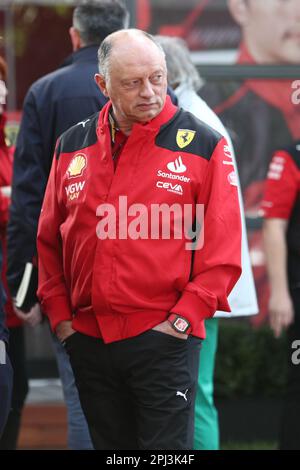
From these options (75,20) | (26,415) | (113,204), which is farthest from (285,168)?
(26,415)

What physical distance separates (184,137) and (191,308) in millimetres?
573

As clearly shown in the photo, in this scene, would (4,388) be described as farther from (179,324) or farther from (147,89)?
(147,89)

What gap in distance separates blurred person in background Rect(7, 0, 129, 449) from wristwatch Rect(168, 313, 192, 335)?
1.03m

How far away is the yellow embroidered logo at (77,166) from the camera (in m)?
3.79

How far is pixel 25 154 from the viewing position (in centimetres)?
448

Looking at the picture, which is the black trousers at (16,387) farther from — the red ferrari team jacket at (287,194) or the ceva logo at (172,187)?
the ceva logo at (172,187)

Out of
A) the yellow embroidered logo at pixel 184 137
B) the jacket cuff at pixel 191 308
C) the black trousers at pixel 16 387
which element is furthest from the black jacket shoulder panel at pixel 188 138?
the black trousers at pixel 16 387

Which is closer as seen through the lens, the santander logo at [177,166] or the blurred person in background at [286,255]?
the santander logo at [177,166]

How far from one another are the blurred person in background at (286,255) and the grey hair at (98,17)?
3.43 ft

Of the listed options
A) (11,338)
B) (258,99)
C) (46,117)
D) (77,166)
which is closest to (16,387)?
(11,338)

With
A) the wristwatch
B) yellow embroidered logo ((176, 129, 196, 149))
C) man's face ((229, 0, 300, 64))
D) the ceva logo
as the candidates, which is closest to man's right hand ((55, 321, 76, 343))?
the wristwatch

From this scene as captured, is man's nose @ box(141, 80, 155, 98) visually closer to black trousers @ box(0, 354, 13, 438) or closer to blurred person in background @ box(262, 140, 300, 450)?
black trousers @ box(0, 354, 13, 438)

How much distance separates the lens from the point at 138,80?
363 cm
